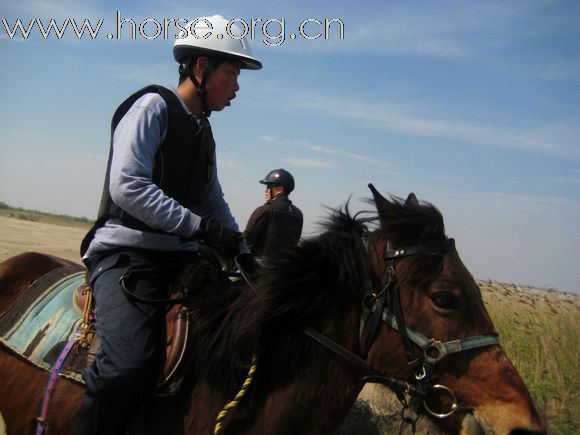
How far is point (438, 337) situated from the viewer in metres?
2.59

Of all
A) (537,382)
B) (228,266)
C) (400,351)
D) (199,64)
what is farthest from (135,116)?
(537,382)

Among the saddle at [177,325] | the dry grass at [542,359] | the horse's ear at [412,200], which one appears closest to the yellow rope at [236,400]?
the saddle at [177,325]

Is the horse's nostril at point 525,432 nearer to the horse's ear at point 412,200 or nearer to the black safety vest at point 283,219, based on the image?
the horse's ear at point 412,200

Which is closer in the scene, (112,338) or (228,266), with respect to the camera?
(112,338)

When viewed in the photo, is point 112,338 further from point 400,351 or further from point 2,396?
point 400,351

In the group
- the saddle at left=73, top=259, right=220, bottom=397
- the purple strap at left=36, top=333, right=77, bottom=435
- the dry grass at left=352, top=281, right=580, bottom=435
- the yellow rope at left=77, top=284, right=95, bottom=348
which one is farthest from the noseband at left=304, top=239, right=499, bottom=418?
the dry grass at left=352, top=281, right=580, bottom=435

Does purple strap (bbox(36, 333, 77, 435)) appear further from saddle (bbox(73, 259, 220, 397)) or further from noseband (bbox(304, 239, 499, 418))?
noseband (bbox(304, 239, 499, 418))

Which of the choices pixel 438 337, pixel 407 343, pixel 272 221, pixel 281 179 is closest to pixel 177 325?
pixel 407 343

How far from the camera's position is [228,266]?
344 centimetres

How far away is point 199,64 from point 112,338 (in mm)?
1743

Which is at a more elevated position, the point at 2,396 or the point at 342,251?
the point at 342,251

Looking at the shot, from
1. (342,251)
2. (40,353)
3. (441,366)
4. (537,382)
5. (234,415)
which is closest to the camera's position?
(441,366)

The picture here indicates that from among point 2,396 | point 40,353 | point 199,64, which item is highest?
point 199,64

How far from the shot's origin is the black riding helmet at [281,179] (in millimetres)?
8312
